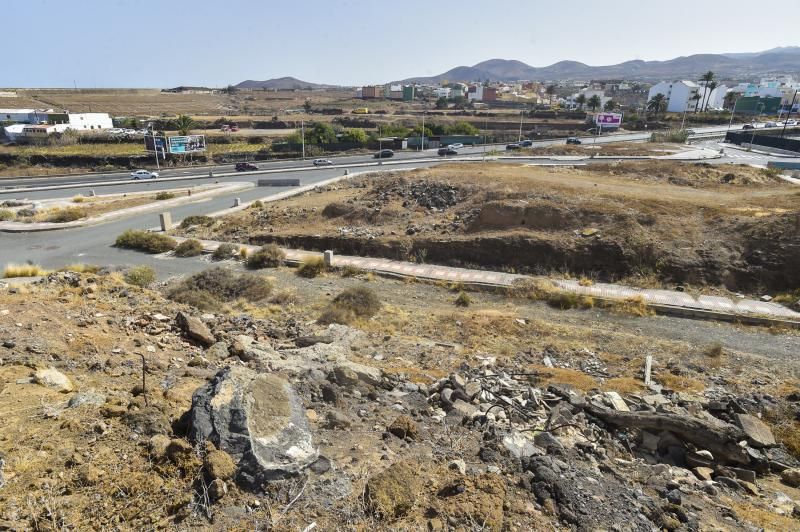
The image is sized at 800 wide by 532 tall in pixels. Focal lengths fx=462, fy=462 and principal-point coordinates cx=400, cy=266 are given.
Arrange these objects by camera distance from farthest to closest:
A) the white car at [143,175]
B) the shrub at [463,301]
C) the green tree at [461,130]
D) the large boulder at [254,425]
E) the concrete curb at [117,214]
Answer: the green tree at [461,130], the white car at [143,175], the concrete curb at [117,214], the shrub at [463,301], the large boulder at [254,425]

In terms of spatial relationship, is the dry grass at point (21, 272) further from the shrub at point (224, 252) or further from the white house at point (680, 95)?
the white house at point (680, 95)

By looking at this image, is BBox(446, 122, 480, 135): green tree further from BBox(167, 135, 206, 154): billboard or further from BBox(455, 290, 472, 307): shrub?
BBox(455, 290, 472, 307): shrub

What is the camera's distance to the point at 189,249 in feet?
78.7

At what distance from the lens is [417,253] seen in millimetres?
22938

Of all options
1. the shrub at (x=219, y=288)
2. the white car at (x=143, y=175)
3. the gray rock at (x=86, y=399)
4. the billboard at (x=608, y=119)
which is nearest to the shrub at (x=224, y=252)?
the shrub at (x=219, y=288)

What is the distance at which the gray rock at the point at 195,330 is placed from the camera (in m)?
11.6

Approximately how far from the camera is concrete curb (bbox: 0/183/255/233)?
91.9 feet

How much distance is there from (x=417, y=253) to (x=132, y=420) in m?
17.3

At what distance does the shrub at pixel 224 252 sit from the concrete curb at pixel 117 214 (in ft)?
38.9

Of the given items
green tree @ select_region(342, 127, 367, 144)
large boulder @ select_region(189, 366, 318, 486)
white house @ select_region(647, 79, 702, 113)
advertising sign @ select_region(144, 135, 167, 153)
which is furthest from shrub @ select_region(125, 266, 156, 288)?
white house @ select_region(647, 79, 702, 113)

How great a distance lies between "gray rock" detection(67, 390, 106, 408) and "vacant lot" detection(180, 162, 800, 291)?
16555 millimetres

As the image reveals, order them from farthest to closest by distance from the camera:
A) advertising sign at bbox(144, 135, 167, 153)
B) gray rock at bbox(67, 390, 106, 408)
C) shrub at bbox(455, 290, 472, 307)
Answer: advertising sign at bbox(144, 135, 167, 153) → shrub at bbox(455, 290, 472, 307) → gray rock at bbox(67, 390, 106, 408)

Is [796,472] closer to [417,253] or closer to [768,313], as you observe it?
[768,313]

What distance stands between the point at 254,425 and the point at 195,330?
618cm
